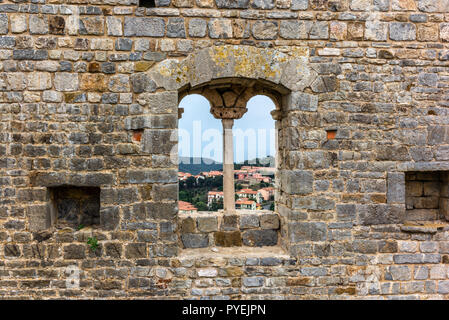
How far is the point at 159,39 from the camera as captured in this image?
3.76 m

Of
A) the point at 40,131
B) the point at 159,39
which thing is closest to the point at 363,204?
the point at 159,39

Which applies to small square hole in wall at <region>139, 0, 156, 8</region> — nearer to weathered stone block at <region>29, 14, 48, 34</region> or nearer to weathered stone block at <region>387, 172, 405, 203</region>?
weathered stone block at <region>29, 14, 48, 34</region>

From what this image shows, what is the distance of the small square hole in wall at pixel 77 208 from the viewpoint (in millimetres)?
4018

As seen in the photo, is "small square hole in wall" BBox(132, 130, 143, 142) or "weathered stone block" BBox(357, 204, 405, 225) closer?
"small square hole in wall" BBox(132, 130, 143, 142)

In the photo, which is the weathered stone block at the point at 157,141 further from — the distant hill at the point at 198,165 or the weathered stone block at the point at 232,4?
the weathered stone block at the point at 232,4

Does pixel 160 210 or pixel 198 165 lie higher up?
pixel 198 165

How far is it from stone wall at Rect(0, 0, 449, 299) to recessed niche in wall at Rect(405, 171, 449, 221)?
0.87 ft

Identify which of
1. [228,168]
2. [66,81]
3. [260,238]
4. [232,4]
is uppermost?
[232,4]

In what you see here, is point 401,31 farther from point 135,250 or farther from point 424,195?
point 135,250

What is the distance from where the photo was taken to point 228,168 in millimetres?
4230

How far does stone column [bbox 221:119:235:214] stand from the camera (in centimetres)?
423

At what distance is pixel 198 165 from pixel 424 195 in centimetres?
317

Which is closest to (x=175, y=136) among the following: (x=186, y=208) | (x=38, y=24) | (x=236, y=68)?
(x=236, y=68)

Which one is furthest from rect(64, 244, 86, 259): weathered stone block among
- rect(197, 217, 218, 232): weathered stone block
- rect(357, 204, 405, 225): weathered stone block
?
rect(357, 204, 405, 225): weathered stone block
